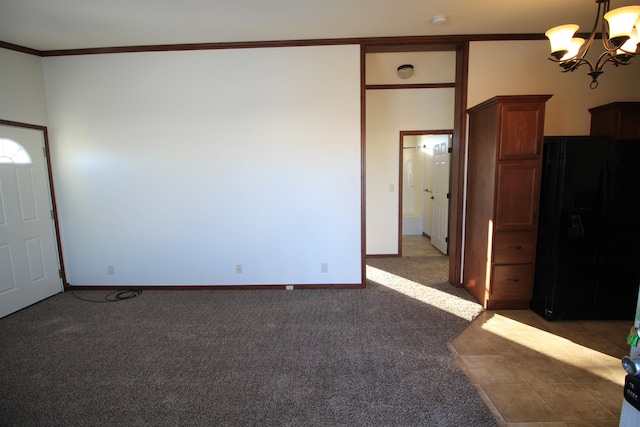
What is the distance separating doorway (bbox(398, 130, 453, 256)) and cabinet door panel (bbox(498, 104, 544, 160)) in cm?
207

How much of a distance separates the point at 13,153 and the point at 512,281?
5537mm

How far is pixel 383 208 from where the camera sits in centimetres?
541

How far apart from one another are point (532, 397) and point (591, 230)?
1.78 metres

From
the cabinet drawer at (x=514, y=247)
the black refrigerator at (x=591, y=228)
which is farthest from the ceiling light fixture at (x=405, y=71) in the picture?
the cabinet drawer at (x=514, y=247)

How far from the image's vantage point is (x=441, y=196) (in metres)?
5.67

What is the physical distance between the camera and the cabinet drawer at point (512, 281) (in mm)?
3311

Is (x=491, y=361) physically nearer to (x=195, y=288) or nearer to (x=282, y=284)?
(x=282, y=284)

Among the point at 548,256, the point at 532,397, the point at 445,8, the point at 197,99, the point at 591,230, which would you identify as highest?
the point at 445,8

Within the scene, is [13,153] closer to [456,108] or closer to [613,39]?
[456,108]

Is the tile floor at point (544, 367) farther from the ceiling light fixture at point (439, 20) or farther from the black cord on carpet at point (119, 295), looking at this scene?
the black cord on carpet at point (119, 295)

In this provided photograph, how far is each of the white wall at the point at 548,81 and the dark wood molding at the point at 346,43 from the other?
0.10m

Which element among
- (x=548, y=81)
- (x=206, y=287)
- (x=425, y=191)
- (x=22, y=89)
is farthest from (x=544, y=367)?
(x=22, y=89)

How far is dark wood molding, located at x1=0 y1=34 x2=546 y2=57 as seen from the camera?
141 inches

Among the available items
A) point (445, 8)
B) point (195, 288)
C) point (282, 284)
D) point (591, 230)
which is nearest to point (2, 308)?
point (195, 288)
